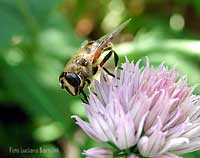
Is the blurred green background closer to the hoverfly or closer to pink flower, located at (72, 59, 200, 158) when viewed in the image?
the hoverfly

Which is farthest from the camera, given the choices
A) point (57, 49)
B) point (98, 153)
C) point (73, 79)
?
point (57, 49)

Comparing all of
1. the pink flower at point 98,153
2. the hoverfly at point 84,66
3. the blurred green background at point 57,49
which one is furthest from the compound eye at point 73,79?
the blurred green background at point 57,49

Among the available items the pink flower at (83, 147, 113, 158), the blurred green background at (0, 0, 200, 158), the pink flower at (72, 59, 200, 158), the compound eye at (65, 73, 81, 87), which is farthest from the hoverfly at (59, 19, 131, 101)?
the blurred green background at (0, 0, 200, 158)

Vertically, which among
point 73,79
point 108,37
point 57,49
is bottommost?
point 73,79

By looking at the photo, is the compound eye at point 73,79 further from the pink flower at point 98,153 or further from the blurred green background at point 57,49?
the blurred green background at point 57,49

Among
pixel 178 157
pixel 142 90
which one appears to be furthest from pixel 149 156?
pixel 142 90

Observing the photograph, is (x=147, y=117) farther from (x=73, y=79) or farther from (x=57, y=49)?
(x=57, y=49)

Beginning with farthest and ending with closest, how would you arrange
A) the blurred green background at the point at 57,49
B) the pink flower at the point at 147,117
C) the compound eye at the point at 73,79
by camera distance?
the blurred green background at the point at 57,49, the compound eye at the point at 73,79, the pink flower at the point at 147,117

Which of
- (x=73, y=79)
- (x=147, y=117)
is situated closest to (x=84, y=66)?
(x=73, y=79)
